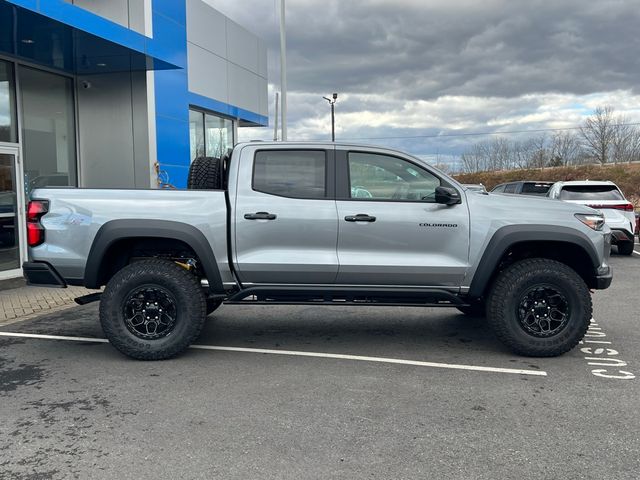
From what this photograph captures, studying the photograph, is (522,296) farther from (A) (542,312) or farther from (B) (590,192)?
(B) (590,192)

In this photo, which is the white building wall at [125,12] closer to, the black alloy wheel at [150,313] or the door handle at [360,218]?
the black alloy wheel at [150,313]

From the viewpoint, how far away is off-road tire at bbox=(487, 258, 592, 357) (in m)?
5.34

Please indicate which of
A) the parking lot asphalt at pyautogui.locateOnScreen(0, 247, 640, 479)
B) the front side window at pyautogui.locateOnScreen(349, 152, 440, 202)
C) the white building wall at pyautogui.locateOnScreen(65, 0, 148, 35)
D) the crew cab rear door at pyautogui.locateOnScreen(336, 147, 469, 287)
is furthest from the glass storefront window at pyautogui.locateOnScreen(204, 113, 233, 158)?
the crew cab rear door at pyautogui.locateOnScreen(336, 147, 469, 287)

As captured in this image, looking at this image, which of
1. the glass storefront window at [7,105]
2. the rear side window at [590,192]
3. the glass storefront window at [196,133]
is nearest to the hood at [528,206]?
the rear side window at [590,192]

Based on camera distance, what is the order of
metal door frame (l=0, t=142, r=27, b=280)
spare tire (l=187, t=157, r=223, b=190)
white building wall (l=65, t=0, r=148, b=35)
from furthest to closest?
white building wall (l=65, t=0, r=148, b=35) → metal door frame (l=0, t=142, r=27, b=280) → spare tire (l=187, t=157, r=223, b=190)

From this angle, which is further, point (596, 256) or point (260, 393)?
point (596, 256)

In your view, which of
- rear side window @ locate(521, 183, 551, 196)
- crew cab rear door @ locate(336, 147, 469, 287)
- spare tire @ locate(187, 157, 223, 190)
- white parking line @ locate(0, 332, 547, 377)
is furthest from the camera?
rear side window @ locate(521, 183, 551, 196)

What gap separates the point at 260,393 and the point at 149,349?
139 centimetres

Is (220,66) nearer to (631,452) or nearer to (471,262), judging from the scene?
(471,262)

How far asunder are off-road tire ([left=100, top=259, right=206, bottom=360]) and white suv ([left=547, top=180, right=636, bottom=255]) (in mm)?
10313

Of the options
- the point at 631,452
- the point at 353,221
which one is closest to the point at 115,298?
the point at 353,221

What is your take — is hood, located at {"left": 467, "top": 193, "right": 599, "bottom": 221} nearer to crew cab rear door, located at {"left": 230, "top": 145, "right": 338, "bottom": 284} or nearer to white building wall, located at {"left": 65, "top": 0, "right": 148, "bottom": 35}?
crew cab rear door, located at {"left": 230, "top": 145, "right": 338, "bottom": 284}

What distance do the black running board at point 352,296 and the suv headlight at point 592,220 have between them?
1362 mm

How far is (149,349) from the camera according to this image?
17.6ft
